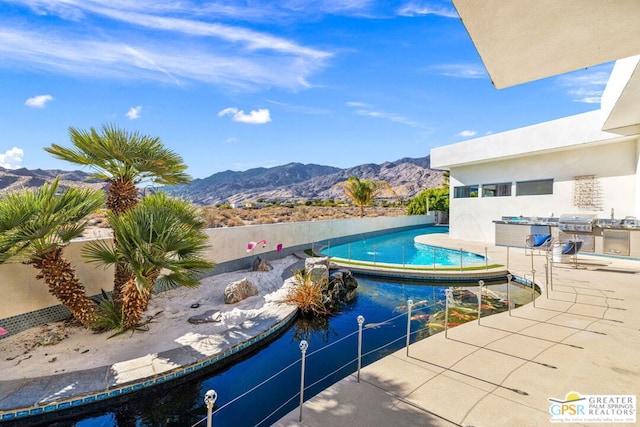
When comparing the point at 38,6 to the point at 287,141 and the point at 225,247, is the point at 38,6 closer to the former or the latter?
the point at 225,247

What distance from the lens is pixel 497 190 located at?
667 inches

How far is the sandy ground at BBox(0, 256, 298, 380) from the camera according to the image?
462 cm

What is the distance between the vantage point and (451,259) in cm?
1354

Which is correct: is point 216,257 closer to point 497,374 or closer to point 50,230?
point 50,230

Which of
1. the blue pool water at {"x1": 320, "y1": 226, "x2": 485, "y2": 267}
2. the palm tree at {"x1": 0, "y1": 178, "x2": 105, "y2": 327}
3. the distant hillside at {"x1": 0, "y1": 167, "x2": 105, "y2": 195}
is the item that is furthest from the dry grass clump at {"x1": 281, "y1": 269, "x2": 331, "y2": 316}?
the distant hillside at {"x1": 0, "y1": 167, "x2": 105, "y2": 195}

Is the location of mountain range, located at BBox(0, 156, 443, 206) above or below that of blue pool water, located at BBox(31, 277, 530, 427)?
above

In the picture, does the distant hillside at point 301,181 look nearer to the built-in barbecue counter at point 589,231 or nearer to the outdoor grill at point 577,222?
the built-in barbecue counter at point 589,231

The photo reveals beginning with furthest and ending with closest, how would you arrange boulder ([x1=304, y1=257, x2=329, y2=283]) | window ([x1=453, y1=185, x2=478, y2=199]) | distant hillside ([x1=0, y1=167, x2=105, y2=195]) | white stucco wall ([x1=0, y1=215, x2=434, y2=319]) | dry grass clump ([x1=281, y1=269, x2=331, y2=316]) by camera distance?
window ([x1=453, y1=185, x2=478, y2=199])
boulder ([x1=304, y1=257, x2=329, y2=283])
dry grass clump ([x1=281, y1=269, x2=331, y2=316])
distant hillside ([x1=0, y1=167, x2=105, y2=195])
white stucco wall ([x1=0, y1=215, x2=434, y2=319])

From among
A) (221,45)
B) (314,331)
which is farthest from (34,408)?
(221,45)

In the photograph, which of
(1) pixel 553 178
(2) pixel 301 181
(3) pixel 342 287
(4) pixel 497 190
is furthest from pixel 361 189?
(2) pixel 301 181

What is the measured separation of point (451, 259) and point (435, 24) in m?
9.15

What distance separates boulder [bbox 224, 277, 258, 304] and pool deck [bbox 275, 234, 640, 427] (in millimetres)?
4621

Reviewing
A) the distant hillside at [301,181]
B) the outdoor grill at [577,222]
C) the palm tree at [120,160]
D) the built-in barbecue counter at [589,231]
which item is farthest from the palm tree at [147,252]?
the distant hillside at [301,181]

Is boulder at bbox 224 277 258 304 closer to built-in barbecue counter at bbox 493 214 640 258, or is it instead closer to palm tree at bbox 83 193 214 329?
palm tree at bbox 83 193 214 329
